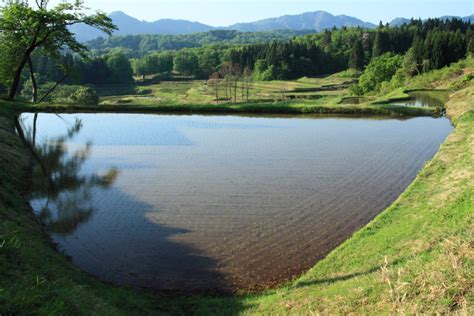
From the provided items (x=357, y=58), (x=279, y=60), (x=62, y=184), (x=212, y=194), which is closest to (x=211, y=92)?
(x=279, y=60)

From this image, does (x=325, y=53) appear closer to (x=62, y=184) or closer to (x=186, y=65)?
(x=186, y=65)

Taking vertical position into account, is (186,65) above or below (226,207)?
above

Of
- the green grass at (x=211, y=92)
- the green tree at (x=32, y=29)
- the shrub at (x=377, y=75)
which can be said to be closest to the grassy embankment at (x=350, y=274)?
the green tree at (x=32, y=29)

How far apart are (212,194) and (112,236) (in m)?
4.59

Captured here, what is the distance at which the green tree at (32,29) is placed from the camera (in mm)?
32594

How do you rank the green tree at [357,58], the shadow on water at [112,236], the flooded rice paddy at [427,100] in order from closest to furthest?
the shadow on water at [112,236]
the flooded rice paddy at [427,100]
the green tree at [357,58]

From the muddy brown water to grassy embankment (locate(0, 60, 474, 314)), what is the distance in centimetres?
87

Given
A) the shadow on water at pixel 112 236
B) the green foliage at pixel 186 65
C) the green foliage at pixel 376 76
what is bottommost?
the shadow on water at pixel 112 236

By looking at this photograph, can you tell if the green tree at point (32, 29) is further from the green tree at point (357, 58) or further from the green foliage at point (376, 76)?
the green tree at point (357, 58)

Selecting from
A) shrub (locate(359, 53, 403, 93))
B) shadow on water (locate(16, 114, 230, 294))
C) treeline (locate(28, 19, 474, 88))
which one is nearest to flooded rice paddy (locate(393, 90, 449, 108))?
shrub (locate(359, 53, 403, 93))

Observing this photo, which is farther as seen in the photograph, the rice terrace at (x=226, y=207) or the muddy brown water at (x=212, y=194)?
→ the muddy brown water at (x=212, y=194)

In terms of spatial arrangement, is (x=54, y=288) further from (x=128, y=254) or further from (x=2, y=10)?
(x=2, y=10)

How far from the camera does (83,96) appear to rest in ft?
199

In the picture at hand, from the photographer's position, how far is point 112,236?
12672 mm
